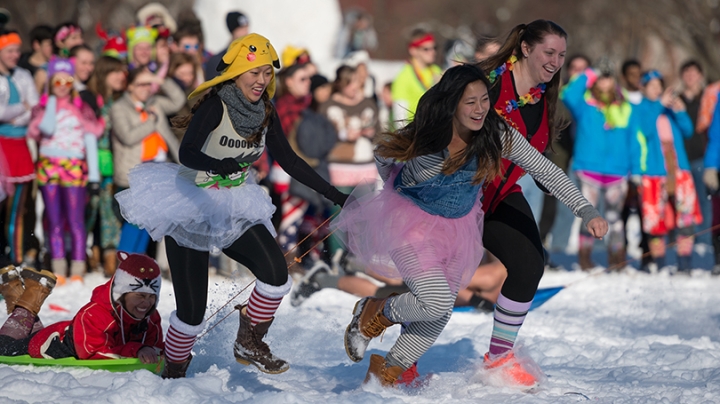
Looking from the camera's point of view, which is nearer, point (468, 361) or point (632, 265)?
point (468, 361)

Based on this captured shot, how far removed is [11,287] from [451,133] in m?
2.80

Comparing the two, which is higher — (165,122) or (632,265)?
(165,122)

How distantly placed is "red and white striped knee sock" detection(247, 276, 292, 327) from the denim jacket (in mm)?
794

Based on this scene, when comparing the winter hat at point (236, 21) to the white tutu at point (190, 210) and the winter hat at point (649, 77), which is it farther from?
the white tutu at point (190, 210)

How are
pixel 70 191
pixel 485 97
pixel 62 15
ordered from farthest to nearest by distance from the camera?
pixel 62 15, pixel 70 191, pixel 485 97

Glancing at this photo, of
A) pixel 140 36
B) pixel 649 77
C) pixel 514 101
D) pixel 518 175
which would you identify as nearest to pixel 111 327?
pixel 518 175

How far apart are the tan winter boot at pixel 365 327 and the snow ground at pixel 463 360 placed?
0.23 metres

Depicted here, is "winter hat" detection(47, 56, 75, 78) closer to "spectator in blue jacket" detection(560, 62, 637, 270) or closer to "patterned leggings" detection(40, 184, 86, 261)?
"patterned leggings" detection(40, 184, 86, 261)

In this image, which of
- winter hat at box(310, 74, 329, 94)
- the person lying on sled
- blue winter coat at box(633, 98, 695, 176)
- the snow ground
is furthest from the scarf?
the person lying on sled

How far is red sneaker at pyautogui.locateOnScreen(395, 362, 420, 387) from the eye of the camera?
484 cm

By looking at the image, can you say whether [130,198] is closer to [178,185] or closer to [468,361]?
[178,185]

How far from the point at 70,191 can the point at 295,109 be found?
7.21 ft

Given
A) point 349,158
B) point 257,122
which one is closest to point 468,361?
point 257,122

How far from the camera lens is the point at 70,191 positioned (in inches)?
307
